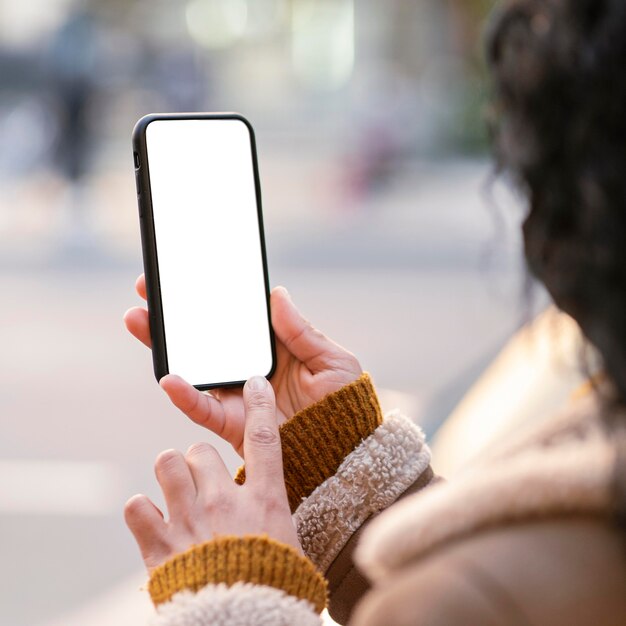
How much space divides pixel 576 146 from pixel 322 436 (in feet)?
2.24

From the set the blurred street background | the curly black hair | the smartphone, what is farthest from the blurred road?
the smartphone

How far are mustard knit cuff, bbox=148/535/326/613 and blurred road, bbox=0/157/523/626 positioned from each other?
33 centimetres

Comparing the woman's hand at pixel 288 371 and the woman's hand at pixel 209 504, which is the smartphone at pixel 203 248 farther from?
the woman's hand at pixel 209 504

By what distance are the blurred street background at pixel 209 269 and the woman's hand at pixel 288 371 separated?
26 centimetres

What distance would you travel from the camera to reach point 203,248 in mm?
1466

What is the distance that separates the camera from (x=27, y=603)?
10.6 ft

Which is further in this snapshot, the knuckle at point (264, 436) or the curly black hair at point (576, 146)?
the knuckle at point (264, 436)

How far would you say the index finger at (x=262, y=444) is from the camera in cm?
116

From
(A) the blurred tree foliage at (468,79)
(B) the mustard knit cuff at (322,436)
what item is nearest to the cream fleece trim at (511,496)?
(B) the mustard knit cuff at (322,436)

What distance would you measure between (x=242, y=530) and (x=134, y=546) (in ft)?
8.58

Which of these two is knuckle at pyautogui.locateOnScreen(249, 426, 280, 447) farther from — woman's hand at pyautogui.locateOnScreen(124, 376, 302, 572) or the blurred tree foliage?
the blurred tree foliage

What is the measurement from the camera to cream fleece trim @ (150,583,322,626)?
97 centimetres

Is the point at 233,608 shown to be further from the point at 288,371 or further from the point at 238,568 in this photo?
the point at 288,371

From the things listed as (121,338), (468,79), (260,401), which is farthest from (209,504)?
(468,79)
